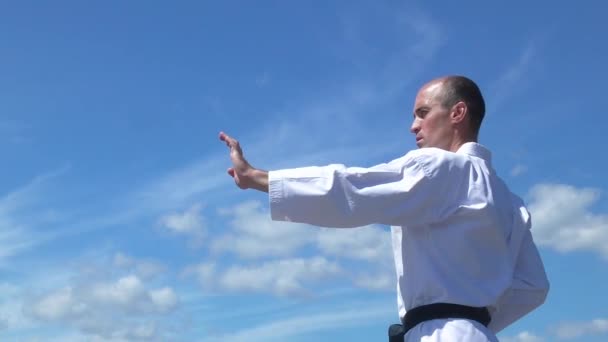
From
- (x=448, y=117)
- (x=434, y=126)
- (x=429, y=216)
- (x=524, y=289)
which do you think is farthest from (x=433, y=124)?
(x=524, y=289)

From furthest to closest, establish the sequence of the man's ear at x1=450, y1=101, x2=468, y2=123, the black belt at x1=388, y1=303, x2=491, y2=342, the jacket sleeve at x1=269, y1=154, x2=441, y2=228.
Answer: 1. the man's ear at x1=450, y1=101, x2=468, y2=123
2. the black belt at x1=388, y1=303, x2=491, y2=342
3. the jacket sleeve at x1=269, y1=154, x2=441, y2=228

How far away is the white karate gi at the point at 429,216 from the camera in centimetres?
604

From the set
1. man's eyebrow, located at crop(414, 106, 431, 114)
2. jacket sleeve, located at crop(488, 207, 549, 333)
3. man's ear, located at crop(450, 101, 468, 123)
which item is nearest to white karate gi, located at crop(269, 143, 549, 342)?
jacket sleeve, located at crop(488, 207, 549, 333)

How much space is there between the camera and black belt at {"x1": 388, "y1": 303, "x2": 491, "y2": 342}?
20.5 ft

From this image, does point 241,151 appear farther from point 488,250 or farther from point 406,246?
point 488,250

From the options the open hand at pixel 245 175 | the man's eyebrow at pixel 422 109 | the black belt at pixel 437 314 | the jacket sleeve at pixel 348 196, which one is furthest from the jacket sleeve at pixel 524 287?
the open hand at pixel 245 175

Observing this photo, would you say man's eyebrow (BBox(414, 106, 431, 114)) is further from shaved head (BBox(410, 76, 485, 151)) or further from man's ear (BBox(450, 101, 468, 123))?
man's ear (BBox(450, 101, 468, 123))

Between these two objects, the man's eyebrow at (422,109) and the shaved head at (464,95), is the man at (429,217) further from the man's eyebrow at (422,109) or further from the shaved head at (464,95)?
the man's eyebrow at (422,109)

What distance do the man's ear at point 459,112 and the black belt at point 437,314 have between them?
160 cm

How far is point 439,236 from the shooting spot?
20.8 ft

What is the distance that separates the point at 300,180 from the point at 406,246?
1.03m

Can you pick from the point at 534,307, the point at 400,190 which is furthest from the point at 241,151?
the point at 534,307

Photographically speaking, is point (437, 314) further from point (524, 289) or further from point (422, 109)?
point (422, 109)

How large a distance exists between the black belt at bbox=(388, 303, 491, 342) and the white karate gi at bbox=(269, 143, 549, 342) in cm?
4
